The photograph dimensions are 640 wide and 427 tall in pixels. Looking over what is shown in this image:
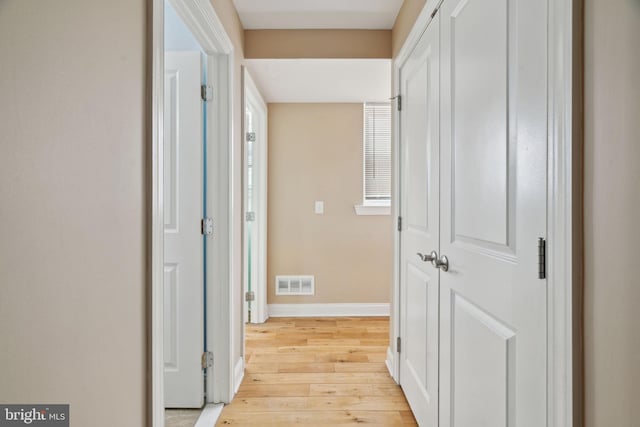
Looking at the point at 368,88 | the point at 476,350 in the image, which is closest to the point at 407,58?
the point at 368,88

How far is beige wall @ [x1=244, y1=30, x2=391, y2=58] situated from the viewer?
2520mm

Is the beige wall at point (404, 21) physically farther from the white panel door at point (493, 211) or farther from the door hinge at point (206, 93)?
the door hinge at point (206, 93)

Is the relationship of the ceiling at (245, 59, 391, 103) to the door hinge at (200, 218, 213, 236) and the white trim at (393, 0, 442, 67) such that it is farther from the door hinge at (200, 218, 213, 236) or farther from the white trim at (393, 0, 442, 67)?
the door hinge at (200, 218, 213, 236)

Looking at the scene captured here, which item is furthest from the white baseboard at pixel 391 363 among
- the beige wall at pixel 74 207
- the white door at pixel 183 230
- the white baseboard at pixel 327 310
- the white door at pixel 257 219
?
the beige wall at pixel 74 207

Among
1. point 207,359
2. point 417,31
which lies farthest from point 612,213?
point 207,359

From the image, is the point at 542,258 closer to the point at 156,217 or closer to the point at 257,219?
the point at 156,217

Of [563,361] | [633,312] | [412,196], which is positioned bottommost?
[563,361]

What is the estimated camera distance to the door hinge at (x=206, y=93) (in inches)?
78.4

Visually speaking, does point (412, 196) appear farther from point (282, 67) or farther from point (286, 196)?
point (286, 196)

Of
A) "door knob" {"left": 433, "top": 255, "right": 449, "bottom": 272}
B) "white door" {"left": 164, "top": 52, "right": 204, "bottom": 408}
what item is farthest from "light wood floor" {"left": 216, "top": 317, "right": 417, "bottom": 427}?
"door knob" {"left": 433, "top": 255, "right": 449, "bottom": 272}

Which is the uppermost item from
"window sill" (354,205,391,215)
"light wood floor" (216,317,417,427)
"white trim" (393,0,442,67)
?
"white trim" (393,0,442,67)

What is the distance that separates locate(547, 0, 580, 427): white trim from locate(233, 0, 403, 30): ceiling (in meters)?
1.66

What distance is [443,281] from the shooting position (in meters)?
1.51

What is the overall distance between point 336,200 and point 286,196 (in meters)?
0.50
